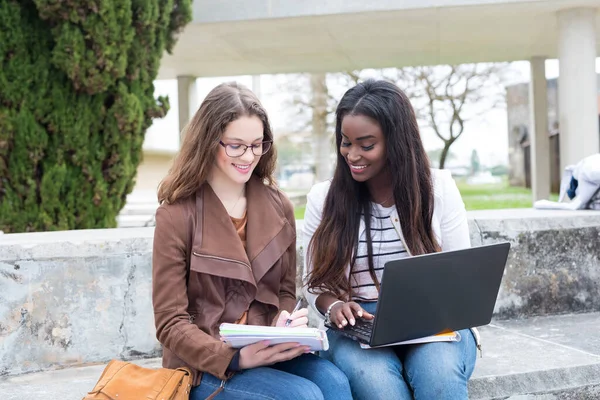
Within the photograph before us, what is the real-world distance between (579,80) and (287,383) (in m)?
8.26

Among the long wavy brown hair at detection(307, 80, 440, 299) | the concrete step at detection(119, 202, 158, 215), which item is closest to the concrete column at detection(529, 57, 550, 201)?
the concrete step at detection(119, 202, 158, 215)

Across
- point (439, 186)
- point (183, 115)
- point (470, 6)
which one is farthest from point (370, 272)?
point (183, 115)

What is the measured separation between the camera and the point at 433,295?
6.81 feet

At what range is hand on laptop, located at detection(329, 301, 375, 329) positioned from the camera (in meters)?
2.24

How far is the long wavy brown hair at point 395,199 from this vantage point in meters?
2.42

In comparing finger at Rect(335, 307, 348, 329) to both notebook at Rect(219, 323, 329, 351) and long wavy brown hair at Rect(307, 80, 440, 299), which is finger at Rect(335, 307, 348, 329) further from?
notebook at Rect(219, 323, 329, 351)

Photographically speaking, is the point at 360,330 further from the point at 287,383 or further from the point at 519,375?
the point at 519,375

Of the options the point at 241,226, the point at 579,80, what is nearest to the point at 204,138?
the point at 241,226

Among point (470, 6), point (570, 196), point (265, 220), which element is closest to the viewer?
point (265, 220)

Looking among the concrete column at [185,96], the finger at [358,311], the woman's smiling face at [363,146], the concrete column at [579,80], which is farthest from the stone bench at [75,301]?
the concrete column at [185,96]

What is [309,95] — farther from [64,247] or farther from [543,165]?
[64,247]

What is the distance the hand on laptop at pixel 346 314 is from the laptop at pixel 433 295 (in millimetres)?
24

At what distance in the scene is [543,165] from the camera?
42.3 ft

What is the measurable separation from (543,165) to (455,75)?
732 cm
